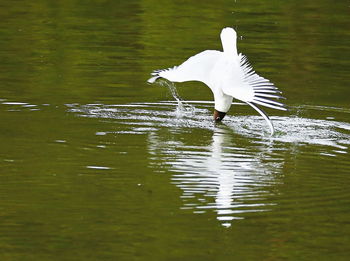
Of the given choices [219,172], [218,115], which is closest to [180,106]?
[218,115]

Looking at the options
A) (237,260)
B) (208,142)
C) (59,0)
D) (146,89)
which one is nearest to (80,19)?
(59,0)

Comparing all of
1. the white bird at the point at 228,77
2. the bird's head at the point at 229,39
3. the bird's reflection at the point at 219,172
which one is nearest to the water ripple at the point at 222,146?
the bird's reflection at the point at 219,172

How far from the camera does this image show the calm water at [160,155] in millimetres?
7613

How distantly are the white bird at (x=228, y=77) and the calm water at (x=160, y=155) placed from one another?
304 millimetres

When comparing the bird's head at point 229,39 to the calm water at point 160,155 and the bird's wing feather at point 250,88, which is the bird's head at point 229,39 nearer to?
the bird's wing feather at point 250,88

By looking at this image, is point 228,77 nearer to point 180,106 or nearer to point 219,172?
point 180,106

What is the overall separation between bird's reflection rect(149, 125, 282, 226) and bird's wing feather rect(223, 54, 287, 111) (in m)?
0.40

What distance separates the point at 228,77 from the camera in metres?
11.1

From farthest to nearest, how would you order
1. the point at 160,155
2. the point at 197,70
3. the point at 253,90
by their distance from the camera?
the point at 197,70 → the point at 253,90 → the point at 160,155

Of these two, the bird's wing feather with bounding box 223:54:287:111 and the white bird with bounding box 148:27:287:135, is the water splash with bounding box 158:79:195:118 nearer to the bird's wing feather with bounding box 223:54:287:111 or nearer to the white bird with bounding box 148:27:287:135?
the white bird with bounding box 148:27:287:135

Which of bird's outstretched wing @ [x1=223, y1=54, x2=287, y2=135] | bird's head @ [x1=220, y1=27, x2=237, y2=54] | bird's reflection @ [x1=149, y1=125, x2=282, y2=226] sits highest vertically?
bird's head @ [x1=220, y1=27, x2=237, y2=54]

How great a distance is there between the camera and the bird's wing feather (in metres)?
10.4

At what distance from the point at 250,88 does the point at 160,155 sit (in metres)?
1.16

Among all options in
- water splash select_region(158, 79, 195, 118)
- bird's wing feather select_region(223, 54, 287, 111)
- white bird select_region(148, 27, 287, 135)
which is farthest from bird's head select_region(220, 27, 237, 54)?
water splash select_region(158, 79, 195, 118)
